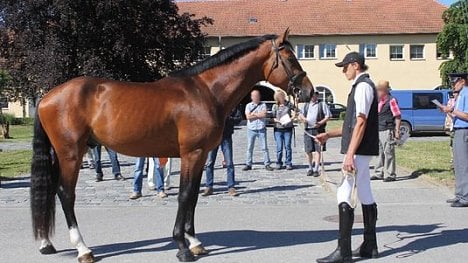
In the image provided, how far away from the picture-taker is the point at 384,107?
13570mm

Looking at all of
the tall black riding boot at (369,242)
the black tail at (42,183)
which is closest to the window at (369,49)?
the tall black riding boot at (369,242)

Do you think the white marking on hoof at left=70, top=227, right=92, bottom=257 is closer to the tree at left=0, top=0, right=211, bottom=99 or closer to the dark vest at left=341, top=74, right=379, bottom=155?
the dark vest at left=341, top=74, right=379, bottom=155

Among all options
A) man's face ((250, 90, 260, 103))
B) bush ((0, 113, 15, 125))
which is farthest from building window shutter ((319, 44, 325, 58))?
man's face ((250, 90, 260, 103))

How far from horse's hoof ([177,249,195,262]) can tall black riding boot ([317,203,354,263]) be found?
1347 mm

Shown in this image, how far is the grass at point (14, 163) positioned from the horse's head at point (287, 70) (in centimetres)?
1034

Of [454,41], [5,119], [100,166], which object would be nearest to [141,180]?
[100,166]

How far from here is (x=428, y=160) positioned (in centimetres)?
1702

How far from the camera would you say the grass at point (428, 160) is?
14.1 metres

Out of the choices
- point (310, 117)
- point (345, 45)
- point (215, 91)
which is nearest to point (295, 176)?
point (310, 117)

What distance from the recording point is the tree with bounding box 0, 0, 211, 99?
3011cm

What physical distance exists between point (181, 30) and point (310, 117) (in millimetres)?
21462

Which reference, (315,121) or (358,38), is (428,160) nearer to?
(315,121)

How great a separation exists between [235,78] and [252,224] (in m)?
2.44

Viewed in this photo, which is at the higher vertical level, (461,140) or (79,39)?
(79,39)
